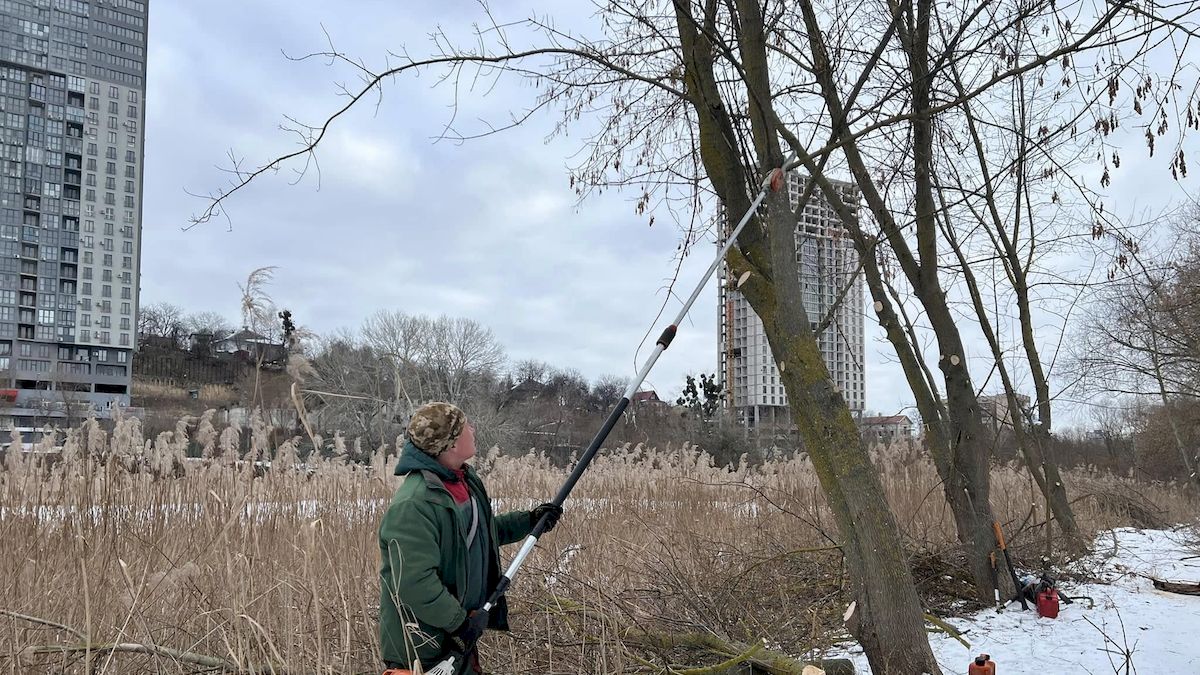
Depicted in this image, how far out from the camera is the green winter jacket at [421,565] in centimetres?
228

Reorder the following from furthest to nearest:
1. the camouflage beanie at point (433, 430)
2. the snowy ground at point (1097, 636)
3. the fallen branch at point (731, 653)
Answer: the snowy ground at point (1097, 636)
the fallen branch at point (731, 653)
the camouflage beanie at point (433, 430)

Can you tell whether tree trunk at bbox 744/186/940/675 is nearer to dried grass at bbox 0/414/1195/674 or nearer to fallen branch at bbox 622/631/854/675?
fallen branch at bbox 622/631/854/675

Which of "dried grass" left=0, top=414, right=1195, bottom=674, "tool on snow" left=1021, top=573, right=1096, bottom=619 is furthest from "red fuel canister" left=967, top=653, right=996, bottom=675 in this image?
"tool on snow" left=1021, top=573, right=1096, bottom=619

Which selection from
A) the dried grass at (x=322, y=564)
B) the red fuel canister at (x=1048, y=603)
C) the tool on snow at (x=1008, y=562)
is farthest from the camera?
the tool on snow at (x=1008, y=562)

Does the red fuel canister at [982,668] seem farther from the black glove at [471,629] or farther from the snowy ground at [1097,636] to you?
the black glove at [471,629]

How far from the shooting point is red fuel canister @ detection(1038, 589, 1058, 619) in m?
5.18

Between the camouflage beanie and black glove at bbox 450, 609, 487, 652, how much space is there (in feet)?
1.68

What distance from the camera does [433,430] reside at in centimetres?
249

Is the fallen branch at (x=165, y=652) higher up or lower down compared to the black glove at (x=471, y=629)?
lower down

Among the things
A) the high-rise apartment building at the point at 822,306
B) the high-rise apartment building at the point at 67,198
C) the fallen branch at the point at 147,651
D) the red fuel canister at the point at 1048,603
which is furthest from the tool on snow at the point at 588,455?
the high-rise apartment building at the point at 67,198

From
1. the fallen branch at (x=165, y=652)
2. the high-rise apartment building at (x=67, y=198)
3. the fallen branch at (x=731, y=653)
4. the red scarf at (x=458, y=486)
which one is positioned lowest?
the fallen branch at (x=731, y=653)

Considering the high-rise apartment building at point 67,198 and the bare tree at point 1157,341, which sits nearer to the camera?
the bare tree at point 1157,341

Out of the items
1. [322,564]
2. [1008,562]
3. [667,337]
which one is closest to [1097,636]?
[1008,562]

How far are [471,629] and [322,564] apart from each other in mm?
2725
